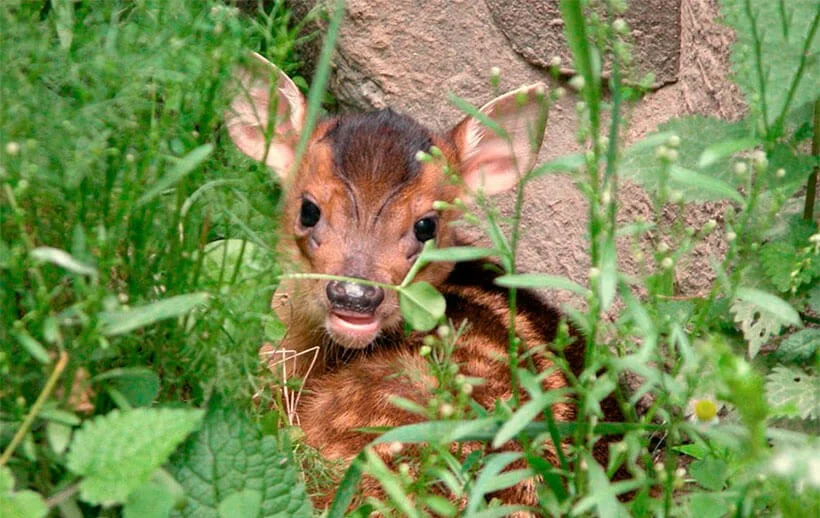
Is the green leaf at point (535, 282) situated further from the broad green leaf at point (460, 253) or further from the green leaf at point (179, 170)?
the green leaf at point (179, 170)

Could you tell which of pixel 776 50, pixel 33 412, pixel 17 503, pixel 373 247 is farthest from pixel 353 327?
pixel 17 503

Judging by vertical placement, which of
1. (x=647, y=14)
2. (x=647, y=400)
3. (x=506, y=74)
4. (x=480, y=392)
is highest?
(x=647, y=14)

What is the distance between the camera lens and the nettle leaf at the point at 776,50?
2941 mm

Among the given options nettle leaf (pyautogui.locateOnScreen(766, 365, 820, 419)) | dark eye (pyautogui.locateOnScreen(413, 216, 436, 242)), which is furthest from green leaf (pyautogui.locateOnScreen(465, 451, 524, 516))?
dark eye (pyautogui.locateOnScreen(413, 216, 436, 242))

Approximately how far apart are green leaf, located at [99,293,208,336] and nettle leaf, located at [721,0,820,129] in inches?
53.6

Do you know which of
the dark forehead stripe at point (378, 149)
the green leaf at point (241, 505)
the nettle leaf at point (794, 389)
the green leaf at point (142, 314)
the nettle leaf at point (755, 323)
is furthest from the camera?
the dark forehead stripe at point (378, 149)

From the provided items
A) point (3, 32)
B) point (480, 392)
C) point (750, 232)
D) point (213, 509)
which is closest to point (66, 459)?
point (213, 509)

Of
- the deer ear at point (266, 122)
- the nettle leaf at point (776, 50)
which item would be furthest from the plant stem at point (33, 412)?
the nettle leaf at point (776, 50)

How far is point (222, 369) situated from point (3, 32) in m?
0.88

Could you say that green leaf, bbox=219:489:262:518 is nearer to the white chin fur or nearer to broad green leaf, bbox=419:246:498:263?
broad green leaf, bbox=419:246:498:263

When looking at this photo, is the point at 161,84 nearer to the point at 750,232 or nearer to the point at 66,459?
the point at 66,459

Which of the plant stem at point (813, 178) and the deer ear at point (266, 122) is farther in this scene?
the deer ear at point (266, 122)

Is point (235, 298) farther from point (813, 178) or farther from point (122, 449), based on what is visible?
point (813, 178)

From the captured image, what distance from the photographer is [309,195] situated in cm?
450
